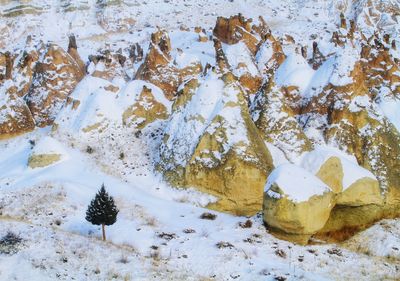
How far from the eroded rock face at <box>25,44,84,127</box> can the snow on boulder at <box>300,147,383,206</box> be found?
2535 cm

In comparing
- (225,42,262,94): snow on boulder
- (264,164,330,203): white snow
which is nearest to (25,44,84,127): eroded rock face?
(225,42,262,94): snow on boulder

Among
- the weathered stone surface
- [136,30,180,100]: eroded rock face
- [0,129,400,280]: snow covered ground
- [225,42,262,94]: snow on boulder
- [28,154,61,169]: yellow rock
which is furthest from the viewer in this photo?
[225,42,262,94]: snow on boulder

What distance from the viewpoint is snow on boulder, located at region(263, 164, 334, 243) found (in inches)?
918

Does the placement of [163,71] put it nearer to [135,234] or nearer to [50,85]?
[50,85]

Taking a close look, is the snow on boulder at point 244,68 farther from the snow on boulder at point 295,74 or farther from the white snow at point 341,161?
the white snow at point 341,161

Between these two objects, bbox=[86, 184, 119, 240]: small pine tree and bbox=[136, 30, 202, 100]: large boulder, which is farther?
bbox=[136, 30, 202, 100]: large boulder

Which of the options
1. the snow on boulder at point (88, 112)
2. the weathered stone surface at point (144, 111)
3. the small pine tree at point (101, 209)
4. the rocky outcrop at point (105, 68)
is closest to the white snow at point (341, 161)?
the weathered stone surface at point (144, 111)

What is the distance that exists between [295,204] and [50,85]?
29.2 meters

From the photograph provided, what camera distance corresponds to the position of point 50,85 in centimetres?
4331

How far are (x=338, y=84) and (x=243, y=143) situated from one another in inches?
397

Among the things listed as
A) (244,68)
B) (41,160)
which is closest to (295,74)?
(244,68)

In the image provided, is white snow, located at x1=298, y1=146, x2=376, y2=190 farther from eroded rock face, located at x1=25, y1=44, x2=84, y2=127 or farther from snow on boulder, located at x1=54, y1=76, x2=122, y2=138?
eroded rock face, located at x1=25, y1=44, x2=84, y2=127

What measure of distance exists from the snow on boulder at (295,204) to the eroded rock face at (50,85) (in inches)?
992

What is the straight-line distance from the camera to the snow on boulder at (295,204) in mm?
23328
